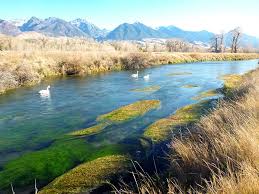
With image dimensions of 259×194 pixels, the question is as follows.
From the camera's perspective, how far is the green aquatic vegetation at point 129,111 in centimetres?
1861

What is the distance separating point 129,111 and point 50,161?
8.36 m

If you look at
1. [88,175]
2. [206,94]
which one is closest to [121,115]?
[88,175]

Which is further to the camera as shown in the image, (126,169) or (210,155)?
(126,169)

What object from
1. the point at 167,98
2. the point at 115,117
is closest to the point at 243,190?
the point at 115,117

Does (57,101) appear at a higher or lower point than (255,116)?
lower

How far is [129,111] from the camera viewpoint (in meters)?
20.2

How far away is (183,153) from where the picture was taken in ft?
31.0

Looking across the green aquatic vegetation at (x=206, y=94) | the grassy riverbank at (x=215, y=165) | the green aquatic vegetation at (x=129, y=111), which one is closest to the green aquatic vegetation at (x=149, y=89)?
the green aquatic vegetation at (x=206, y=94)

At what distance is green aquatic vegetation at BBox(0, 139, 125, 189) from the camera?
11.2 meters

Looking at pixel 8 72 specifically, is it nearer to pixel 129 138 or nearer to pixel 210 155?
pixel 129 138

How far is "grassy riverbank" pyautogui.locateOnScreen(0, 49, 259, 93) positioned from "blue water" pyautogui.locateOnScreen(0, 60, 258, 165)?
85.9 inches

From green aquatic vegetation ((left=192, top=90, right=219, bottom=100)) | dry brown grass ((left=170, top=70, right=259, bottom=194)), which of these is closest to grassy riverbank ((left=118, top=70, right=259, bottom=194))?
dry brown grass ((left=170, top=70, right=259, bottom=194))

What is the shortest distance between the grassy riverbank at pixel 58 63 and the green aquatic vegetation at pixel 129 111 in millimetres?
13587

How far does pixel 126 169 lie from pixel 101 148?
2.78 metres
